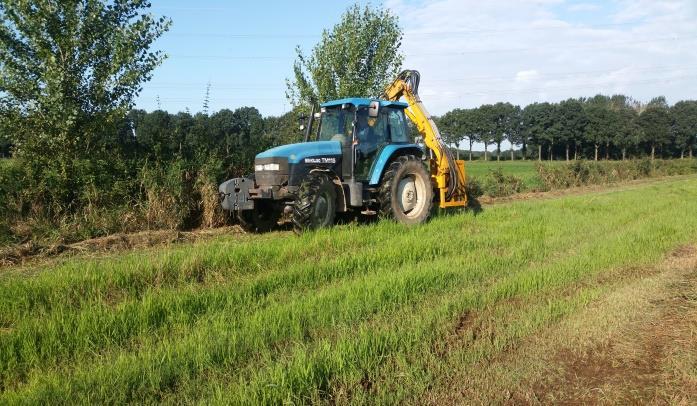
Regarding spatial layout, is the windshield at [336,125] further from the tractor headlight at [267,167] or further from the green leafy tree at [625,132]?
the green leafy tree at [625,132]

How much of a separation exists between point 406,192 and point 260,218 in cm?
281

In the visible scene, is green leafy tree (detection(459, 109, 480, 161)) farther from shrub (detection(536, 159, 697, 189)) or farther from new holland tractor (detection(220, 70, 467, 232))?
new holland tractor (detection(220, 70, 467, 232))

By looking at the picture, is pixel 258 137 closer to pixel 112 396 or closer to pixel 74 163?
pixel 74 163

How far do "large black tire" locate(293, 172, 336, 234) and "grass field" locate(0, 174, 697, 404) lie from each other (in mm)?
429

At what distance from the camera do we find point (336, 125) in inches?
384

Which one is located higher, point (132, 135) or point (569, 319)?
point (132, 135)

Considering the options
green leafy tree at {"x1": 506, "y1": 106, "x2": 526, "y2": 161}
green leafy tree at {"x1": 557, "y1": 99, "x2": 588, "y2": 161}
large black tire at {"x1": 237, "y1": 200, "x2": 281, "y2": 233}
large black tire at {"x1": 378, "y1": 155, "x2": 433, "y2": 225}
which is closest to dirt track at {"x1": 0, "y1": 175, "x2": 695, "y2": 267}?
large black tire at {"x1": 237, "y1": 200, "x2": 281, "y2": 233}

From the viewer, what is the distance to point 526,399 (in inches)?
130

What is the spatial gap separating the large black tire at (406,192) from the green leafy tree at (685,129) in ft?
273

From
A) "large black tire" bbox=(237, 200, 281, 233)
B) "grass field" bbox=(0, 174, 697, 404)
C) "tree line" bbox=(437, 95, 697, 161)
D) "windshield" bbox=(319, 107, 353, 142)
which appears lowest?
"grass field" bbox=(0, 174, 697, 404)

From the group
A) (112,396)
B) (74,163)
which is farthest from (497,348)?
(74,163)

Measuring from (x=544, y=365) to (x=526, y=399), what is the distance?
1.72 ft

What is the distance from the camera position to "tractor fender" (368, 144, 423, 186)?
9.58m

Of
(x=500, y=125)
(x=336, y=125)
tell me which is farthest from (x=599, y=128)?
(x=336, y=125)
